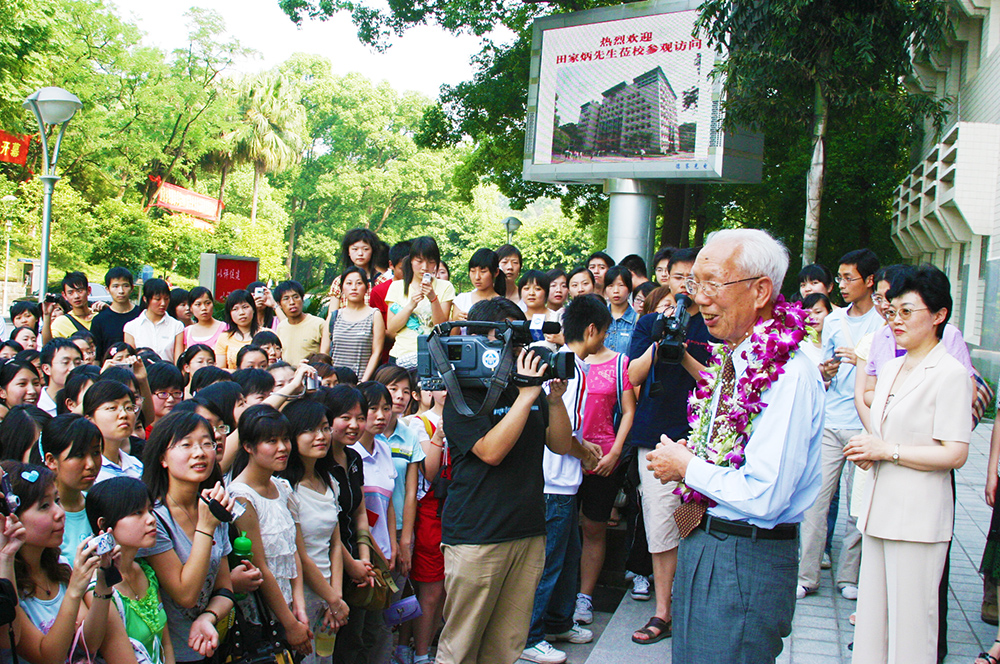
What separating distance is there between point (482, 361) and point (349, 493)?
1107 mm

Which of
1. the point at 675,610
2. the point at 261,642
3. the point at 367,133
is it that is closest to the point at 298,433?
the point at 261,642

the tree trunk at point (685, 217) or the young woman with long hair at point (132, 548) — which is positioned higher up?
the tree trunk at point (685, 217)

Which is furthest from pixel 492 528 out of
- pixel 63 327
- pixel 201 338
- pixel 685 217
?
pixel 685 217

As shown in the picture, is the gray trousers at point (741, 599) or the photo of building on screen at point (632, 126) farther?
the photo of building on screen at point (632, 126)

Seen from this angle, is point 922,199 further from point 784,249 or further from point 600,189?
point 784,249

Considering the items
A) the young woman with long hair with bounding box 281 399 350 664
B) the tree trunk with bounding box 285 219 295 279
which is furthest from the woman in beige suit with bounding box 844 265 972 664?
the tree trunk with bounding box 285 219 295 279

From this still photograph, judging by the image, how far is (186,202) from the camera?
3409 centimetres

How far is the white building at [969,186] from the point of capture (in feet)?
42.7

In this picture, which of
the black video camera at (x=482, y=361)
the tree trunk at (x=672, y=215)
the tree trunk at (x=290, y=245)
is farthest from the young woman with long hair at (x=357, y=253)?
the tree trunk at (x=290, y=245)

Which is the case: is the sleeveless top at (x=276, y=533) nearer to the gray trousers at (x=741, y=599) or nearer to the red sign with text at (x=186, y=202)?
the gray trousers at (x=741, y=599)

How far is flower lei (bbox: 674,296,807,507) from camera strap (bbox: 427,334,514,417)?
73 centimetres

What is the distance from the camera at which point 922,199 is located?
16.7 meters

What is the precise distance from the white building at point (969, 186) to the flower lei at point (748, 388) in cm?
1102

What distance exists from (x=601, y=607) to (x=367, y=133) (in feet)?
163
